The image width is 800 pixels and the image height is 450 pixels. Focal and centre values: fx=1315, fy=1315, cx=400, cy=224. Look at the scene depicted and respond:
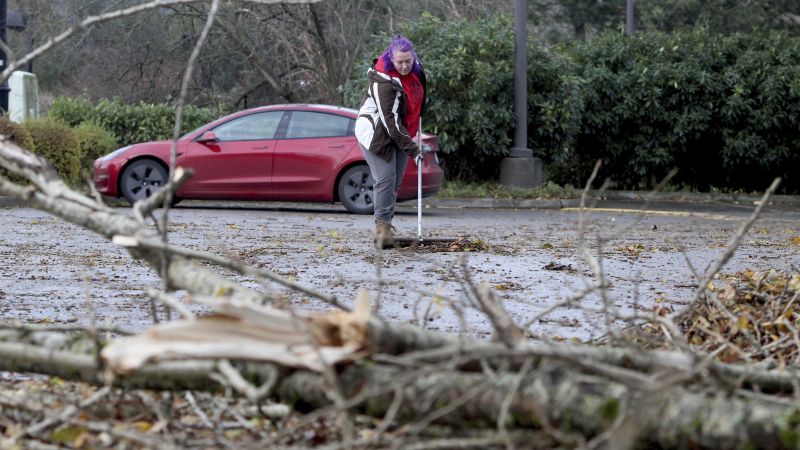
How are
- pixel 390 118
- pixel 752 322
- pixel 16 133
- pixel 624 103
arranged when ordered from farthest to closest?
pixel 624 103
pixel 16 133
pixel 390 118
pixel 752 322

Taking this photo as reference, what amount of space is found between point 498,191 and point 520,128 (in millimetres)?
1212

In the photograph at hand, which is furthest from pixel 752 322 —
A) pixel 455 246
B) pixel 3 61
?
pixel 3 61

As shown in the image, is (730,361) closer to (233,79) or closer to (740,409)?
(740,409)

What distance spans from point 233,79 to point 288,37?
442 centimetres

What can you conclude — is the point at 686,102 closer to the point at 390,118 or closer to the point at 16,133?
the point at 16,133

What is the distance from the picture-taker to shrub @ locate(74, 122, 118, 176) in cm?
1978

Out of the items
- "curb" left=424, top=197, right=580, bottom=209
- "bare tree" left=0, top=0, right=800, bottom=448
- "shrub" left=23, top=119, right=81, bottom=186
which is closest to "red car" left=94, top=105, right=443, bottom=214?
"shrub" left=23, top=119, right=81, bottom=186

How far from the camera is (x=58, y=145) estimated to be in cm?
1833

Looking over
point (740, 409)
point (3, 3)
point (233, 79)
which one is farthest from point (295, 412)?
point (233, 79)

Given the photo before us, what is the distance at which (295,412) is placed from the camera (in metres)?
3.20

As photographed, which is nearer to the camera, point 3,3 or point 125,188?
point 125,188

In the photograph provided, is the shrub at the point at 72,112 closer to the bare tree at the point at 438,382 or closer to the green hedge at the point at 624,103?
the green hedge at the point at 624,103

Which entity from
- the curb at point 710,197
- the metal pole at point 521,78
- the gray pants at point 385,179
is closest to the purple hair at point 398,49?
the gray pants at point 385,179

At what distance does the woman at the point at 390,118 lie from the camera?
10.6m
